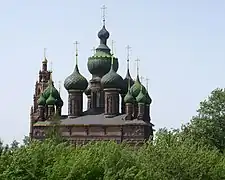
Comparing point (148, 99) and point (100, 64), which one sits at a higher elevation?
point (100, 64)

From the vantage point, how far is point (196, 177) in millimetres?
37656

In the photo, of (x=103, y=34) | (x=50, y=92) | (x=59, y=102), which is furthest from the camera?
(x=103, y=34)

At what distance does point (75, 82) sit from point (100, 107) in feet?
11.3

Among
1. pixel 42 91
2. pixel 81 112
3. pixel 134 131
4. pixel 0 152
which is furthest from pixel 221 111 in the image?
pixel 0 152

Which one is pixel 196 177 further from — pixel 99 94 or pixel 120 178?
pixel 99 94

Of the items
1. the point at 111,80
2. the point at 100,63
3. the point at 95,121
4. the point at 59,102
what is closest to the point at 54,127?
the point at 95,121

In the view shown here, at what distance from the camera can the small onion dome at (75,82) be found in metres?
71.4

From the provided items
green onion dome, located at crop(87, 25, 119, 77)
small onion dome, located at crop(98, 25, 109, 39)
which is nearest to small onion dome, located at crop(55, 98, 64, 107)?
green onion dome, located at crop(87, 25, 119, 77)

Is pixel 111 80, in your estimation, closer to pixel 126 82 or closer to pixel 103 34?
pixel 126 82

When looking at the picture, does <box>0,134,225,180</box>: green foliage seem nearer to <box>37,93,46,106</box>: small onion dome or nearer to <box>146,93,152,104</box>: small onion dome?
<box>146,93,152,104</box>: small onion dome

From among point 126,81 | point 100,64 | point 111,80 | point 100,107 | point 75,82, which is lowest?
point 100,107

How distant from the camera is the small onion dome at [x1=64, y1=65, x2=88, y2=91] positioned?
71438 millimetres

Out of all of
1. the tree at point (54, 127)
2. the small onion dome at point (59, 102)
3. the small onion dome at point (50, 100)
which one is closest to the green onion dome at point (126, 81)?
the small onion dome at point (59, 102)

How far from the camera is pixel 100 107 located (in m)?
72.3
